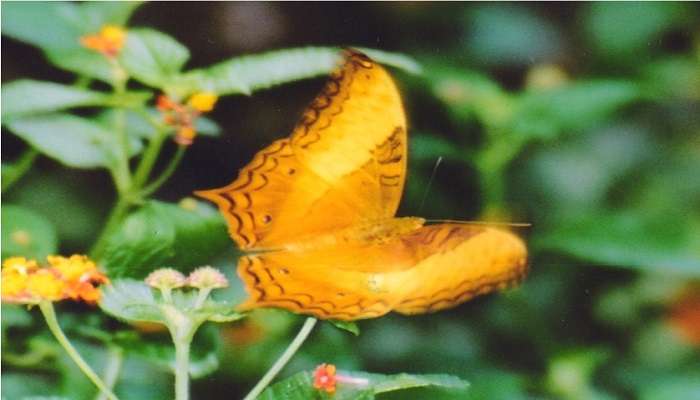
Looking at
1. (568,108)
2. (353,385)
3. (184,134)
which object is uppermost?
(568,108)

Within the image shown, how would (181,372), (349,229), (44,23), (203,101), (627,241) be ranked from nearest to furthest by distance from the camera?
(181,372)
(349,229)
(203,101)
(44,23)
(627,241)

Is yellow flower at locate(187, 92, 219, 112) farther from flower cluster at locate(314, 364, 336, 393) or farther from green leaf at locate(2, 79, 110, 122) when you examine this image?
flower cluster at locate(314, 364, 336, 393)

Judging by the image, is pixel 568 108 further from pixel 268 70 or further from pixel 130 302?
pixel 130 302

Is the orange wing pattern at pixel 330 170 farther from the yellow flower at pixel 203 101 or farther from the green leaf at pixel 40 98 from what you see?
the green leaf at pixel 40 98

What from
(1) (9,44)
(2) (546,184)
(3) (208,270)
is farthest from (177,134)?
(2) (546,184)

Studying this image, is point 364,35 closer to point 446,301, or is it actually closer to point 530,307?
point 530,307

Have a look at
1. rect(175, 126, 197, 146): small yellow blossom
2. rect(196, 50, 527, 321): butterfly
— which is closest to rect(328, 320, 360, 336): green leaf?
rect(196, 50, 527, 321): butterfly

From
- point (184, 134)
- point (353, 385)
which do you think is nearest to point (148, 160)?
point (184, 134)
